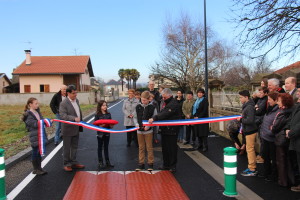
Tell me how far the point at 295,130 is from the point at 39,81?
4519cm

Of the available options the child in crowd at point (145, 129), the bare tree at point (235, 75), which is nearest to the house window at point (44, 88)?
the bare tree at point (235, 75)

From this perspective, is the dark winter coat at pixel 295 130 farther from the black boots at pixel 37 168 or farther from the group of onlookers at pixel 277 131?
the black boots at pixel 37 168

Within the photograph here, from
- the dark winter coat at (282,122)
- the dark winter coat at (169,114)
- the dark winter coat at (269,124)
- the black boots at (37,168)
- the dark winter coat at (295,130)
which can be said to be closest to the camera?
the dark winter coat at (295,130)

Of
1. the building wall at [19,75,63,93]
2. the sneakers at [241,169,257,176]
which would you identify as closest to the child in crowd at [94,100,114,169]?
the sneakers at [241,169,257,176]

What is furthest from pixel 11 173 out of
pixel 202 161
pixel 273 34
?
pixel 273 34

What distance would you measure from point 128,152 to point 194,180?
123 inches

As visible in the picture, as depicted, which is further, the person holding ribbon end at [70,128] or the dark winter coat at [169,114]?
the person holding ribbon end at [70,128]

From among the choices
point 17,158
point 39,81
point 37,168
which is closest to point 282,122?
point 37,168

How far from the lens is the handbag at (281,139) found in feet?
17.7

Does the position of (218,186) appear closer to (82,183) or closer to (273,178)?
(273,178)

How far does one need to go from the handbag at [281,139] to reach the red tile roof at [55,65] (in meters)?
41.3

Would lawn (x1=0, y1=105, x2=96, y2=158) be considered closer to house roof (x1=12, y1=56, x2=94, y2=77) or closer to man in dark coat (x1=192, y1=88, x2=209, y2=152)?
man in dark coat (x1=192, y1=88, x2=209, y2=152)

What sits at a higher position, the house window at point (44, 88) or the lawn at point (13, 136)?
the house window at point (44, 88)

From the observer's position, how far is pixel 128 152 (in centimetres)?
872
